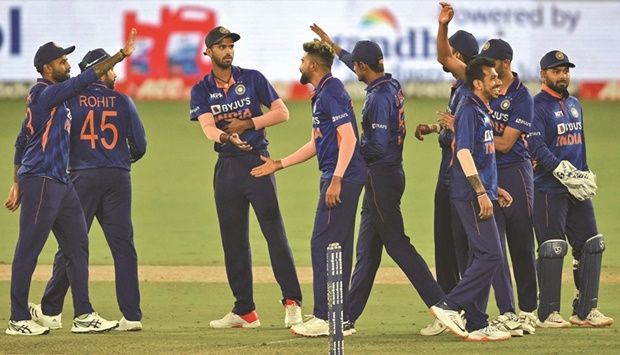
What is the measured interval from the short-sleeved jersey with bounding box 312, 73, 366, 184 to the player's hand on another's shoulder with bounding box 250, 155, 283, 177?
42 cm

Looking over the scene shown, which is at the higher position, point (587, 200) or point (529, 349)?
point (587, 200)

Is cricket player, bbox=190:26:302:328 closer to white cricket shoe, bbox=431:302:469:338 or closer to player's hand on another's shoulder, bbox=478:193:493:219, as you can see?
white cricket shoe, bbox=431:302:469:338

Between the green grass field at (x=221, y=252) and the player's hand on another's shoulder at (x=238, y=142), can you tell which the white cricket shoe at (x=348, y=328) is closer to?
the green grass field at (x=221, y=252)

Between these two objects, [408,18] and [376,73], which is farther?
[408,18]

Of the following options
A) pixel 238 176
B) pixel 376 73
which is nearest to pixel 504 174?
pixel 376 73

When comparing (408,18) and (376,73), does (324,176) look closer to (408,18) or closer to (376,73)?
(376,73)

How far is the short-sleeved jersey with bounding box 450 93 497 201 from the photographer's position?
9.16 meters

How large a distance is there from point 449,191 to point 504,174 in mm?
447

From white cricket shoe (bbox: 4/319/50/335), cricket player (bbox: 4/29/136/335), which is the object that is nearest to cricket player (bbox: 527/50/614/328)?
cricket player (bbox: 4/29/136/335)

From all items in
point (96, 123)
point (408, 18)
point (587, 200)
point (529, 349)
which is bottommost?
point (529, 349)

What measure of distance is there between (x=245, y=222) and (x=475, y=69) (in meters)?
2.32

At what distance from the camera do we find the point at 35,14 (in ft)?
97.6

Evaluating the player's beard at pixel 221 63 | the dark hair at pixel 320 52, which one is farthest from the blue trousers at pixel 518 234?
the player's beard at pixel 221 63

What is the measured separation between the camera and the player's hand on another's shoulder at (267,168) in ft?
32.0
